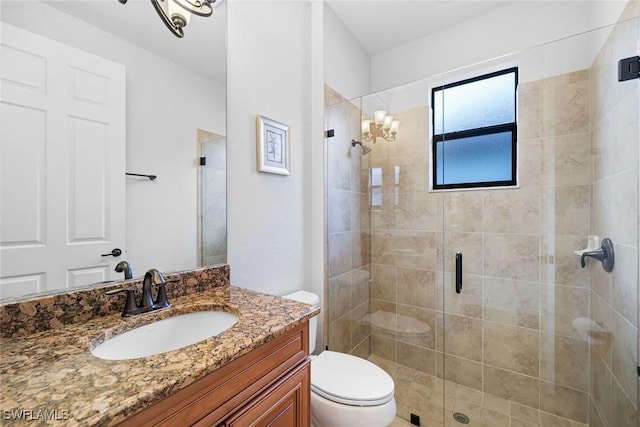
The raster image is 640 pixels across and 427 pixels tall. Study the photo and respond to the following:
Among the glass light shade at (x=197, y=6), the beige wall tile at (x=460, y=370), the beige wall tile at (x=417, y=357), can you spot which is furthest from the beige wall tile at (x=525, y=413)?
the glass light shade at (x=197, y=6)

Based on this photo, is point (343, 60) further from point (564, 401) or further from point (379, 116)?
point (564, 401)

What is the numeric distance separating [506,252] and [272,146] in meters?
1.67

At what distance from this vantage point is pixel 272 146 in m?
1.56

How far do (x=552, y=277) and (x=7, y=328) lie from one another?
2.43m

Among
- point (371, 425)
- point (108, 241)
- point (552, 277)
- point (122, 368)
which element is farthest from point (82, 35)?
point (552, 277)

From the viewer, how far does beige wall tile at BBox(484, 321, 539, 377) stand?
5.51ft

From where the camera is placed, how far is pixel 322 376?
1.32m

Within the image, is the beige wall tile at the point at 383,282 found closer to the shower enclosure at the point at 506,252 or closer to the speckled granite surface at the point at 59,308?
the shower enclosure at the point at 506,252

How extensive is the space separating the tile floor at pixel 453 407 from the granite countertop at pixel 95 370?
136cm

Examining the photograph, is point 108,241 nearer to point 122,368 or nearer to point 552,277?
point 122,368

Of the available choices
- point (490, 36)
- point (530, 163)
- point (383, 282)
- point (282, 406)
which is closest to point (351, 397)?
point (282, 406)

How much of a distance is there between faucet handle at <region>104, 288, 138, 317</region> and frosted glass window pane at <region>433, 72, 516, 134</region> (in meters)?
2.01

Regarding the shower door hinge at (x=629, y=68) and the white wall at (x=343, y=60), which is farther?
the white wall at (x=343, y=60)

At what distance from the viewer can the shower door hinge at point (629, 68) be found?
1147 millimetres
